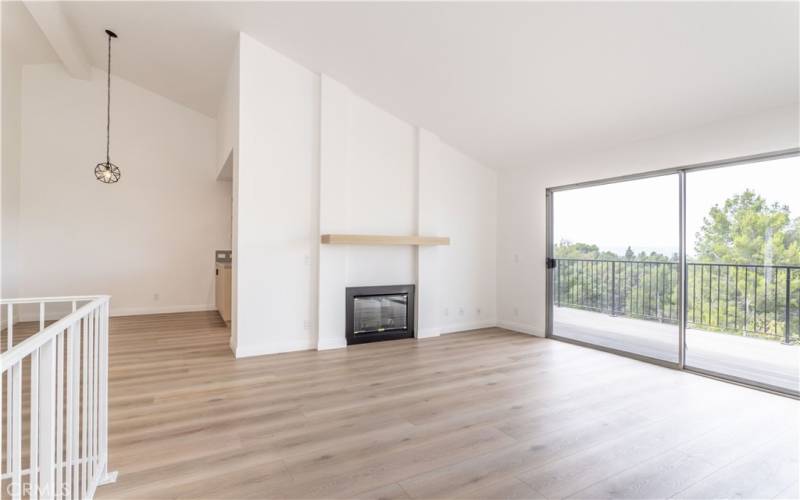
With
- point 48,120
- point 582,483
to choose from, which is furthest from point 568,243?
point 48,120

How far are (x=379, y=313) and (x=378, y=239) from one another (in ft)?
3.26

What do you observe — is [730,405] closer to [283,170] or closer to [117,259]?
[283,170]

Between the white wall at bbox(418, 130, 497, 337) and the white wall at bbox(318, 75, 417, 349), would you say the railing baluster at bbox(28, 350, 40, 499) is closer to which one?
the white wall at bbox(318, 75, 417, 349)

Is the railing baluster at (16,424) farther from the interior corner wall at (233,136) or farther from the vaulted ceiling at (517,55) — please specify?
the vaulted ceiling at (517,55)

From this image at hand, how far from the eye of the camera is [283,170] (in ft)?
14.6

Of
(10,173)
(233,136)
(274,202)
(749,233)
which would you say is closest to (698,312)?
(749,233)

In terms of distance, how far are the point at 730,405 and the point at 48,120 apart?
358 inches

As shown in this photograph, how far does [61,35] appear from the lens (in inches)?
187

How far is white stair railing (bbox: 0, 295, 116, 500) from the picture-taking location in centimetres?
105

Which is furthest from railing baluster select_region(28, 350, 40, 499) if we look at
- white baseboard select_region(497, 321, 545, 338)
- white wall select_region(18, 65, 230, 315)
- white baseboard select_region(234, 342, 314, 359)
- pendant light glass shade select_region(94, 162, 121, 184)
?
white wall select_region(18, 65, 230, 315)

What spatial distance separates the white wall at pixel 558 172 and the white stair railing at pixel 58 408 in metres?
4.76

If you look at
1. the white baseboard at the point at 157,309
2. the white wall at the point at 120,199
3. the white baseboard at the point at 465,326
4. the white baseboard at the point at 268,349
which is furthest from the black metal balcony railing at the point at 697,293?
the white wall at the point at 120,199

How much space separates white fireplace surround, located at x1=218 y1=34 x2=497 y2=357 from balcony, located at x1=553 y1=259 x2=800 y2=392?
1.63 m

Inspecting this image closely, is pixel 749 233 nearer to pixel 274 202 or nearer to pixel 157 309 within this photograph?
pixel 274 202
